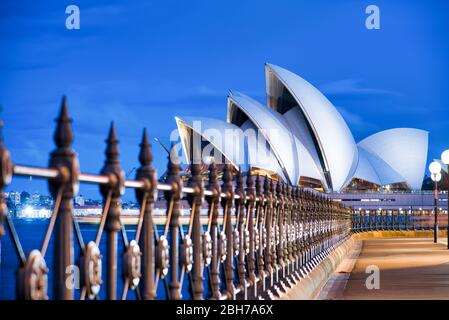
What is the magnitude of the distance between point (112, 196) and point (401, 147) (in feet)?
285

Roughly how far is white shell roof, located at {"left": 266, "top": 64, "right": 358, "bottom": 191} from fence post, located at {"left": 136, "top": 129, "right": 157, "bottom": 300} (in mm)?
64334

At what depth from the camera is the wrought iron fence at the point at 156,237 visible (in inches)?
116

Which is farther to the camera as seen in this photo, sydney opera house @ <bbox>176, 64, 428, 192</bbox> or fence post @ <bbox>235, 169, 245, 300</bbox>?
sydney opera house @ <bbox>176, 64, 428, 192</bbox>

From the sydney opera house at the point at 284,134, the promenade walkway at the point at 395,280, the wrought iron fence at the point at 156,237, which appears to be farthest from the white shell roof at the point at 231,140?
the wrought iron fence at the point at 156,237

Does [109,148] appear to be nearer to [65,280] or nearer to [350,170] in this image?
[65,280]

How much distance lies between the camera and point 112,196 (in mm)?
3561

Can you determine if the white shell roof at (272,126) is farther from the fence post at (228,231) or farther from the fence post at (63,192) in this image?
the fence post at (63,192)

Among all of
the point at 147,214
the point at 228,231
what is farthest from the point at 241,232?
the point at 147,214

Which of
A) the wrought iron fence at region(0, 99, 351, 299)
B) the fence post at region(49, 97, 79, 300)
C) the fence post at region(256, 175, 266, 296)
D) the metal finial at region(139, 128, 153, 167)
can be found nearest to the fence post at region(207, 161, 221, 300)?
the wrought iron fence at region(0, 99, 351, 299)

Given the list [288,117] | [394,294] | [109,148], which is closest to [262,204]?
[394,294]

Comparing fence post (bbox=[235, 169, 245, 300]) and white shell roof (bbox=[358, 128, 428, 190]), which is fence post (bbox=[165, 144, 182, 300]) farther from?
white shell roof (bbox=[358, 128, 428, 190])

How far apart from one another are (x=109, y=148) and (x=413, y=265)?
1285cm

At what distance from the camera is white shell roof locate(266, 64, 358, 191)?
68500 millimetres

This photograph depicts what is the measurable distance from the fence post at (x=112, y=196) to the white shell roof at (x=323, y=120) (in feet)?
213
